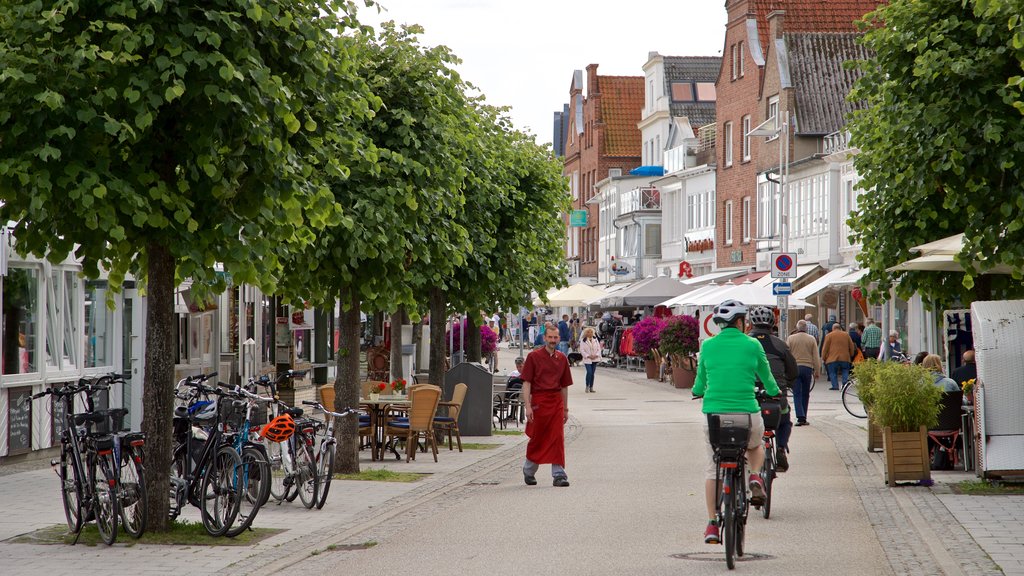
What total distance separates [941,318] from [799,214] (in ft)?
102

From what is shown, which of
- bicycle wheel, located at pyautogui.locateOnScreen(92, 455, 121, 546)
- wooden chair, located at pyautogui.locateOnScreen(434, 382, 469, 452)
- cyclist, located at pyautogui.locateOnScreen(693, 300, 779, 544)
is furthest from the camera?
wooden chair, located at pyautogui.locateOnScreen(434, 382, 469, 452)

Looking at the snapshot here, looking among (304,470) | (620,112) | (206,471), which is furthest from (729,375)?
(620,112)

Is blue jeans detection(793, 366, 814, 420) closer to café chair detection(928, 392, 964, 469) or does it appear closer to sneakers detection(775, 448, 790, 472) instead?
café chair detection(928, 392, 964, 469)

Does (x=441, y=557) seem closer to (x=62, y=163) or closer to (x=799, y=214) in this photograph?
(x=62, y=163)

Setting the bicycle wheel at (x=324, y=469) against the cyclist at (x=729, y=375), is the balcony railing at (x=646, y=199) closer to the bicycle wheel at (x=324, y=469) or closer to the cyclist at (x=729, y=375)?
the bicycle wheel at (x=324, y=469)

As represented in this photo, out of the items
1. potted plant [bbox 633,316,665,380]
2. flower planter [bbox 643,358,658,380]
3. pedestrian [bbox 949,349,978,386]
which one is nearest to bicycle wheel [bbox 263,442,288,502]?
pedestrian [bbox 949,349,978,386]

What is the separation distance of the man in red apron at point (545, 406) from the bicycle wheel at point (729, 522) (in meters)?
6.36

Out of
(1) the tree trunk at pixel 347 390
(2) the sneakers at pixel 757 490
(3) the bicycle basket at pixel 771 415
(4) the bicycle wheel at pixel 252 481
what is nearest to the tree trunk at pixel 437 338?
(1) the tree trunk at pixel 347 390

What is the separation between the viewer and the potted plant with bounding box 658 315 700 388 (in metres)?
38.7

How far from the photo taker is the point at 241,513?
472 inches

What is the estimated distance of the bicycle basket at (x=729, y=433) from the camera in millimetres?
9969

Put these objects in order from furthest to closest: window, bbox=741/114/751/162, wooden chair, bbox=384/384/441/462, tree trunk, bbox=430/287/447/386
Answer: window, bbox=741/114/751/162 → tree trunk, bbox=430/287/447/386 → wooden chair, bbox=384/384/441/462

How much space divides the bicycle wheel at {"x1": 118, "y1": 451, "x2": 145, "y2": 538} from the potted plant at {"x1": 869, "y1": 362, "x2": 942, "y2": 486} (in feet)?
24.1

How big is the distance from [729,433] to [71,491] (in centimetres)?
493
